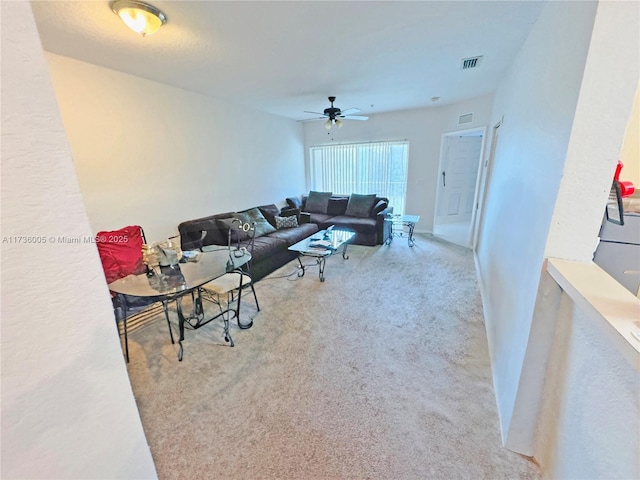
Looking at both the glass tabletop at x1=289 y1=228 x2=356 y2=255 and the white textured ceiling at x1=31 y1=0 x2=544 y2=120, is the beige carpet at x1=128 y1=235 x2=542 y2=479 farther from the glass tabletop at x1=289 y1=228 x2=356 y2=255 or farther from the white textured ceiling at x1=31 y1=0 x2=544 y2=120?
the white textured ceiling at x1=31 y1=0 x2=544 y2=120

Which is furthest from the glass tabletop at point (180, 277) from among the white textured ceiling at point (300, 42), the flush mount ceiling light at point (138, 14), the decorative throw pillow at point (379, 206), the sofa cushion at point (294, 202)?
the sofa cushion at point (294, 202)

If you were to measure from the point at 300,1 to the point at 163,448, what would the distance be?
8.90 ft

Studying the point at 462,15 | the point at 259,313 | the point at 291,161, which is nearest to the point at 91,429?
the point at 259,313

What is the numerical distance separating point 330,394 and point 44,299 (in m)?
1.55

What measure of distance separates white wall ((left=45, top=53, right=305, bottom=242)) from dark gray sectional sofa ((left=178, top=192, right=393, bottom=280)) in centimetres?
31

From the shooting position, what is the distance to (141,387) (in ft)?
5.77

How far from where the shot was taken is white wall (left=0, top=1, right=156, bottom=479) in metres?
0.54

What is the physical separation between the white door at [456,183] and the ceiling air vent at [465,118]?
20 centimetres

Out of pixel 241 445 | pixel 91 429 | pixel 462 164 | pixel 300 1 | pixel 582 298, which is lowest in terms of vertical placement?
pixel 241 445

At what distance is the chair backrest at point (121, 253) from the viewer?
2.13 meters

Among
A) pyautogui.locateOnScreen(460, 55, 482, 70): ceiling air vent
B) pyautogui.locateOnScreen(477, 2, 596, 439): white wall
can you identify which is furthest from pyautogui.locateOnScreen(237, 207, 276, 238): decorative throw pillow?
pyautogui.locateOnScreen(460, 55, 482, 70): ceiling air vent

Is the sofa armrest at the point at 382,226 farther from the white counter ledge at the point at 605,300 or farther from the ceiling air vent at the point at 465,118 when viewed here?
the white counter ledge at the point at 605,300

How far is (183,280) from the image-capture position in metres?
1.90

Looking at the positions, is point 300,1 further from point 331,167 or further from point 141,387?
point 331,167
